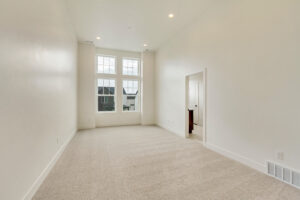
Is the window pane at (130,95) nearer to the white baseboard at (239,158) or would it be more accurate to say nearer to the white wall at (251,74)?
the white wall at (251,74)

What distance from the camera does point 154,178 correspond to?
224 cm

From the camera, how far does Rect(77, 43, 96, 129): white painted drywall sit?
579 cm

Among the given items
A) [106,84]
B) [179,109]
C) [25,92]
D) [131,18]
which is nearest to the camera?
[25,92]

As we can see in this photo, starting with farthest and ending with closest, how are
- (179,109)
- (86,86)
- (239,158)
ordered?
(86,86) < (179,109) < (239,158)

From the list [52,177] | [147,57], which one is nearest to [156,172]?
[52,177]

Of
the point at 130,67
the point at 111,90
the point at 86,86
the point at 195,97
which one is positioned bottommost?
the point at 195,97

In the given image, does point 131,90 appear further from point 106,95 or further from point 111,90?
point 106,95

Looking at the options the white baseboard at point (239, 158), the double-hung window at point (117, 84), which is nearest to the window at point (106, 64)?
the double-hung window at point (117, 84)

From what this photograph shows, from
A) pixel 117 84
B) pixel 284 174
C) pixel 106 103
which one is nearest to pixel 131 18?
pixel 117 84

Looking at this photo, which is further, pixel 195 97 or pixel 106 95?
pixel 195 97

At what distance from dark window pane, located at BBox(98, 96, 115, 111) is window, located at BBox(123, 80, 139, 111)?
585 millimetres

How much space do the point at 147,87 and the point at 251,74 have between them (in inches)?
185

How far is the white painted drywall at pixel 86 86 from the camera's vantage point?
19.0 feet

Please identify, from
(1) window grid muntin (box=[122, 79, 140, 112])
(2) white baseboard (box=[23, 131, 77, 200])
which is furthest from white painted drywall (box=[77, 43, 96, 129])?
(2) white baseboard (box=[23, 131, 77, 200])
